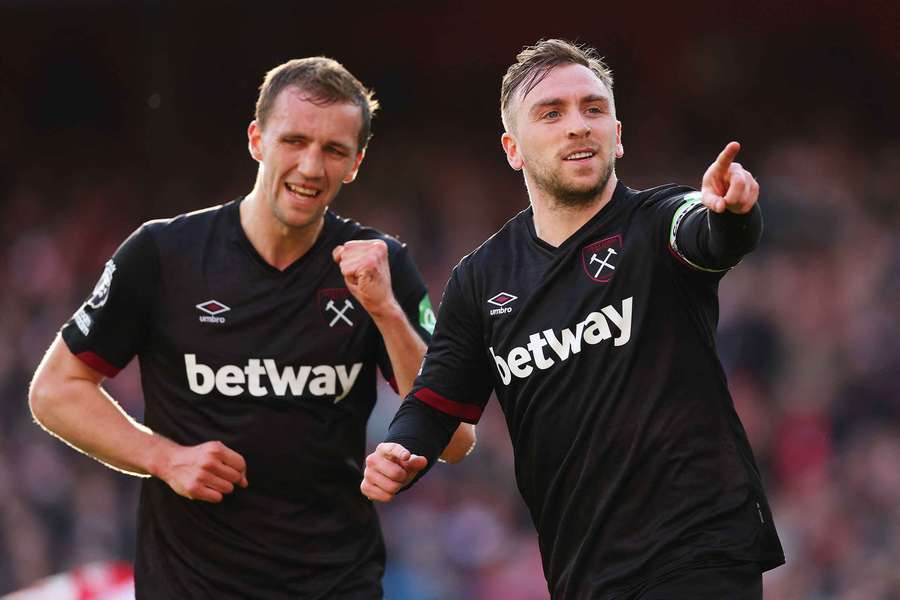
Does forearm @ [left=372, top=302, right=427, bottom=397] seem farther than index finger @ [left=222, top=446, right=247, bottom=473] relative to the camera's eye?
Yes

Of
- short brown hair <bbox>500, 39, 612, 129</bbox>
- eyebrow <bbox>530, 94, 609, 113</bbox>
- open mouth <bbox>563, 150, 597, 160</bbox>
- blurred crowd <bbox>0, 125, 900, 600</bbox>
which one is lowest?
blurred crowd <bbox>0, 125, 900, 600</bbox>

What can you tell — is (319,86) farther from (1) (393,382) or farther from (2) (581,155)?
(2) (581,155)

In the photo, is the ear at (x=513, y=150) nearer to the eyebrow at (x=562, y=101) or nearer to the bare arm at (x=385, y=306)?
the eyebrow at (x=562, y=101)

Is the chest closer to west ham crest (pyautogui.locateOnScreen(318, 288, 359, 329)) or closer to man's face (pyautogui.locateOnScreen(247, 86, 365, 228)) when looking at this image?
west ham crest (pyautogui.locateOnScreen(318, 288, 359, 329))

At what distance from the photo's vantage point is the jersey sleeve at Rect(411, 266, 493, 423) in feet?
13.2

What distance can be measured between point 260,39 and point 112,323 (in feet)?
28.2

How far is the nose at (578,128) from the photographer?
3.88 meters

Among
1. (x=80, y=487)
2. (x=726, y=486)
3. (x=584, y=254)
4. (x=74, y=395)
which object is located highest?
(x=584, y=254)

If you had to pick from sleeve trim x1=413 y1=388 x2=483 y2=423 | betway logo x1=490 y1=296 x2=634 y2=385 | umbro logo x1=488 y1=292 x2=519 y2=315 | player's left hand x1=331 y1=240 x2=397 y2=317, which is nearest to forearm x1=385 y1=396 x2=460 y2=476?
sleeve trim x1=413 y1=388 x2=483 y2=423

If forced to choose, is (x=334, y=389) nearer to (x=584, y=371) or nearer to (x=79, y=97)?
(x=584, y=371)

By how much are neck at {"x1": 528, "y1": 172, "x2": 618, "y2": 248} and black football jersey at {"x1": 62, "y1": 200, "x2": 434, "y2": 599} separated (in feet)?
2.65

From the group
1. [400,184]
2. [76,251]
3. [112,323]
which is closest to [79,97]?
[76,251]

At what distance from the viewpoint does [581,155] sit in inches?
153

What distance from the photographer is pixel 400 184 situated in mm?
11984
